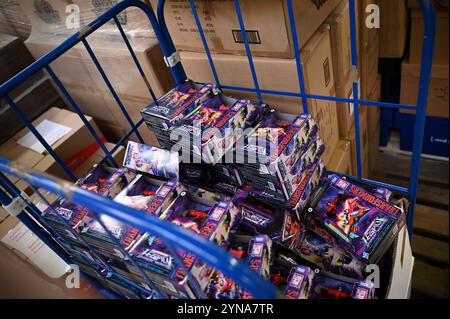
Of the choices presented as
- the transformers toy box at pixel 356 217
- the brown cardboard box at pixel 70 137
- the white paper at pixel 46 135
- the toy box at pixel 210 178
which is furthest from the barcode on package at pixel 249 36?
the white paper at pixel 46 135

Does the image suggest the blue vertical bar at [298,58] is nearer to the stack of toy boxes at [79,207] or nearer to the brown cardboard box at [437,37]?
the stack of toy boxes at [79,207]

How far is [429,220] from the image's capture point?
2107 millimetres

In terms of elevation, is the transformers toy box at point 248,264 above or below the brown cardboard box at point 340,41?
below

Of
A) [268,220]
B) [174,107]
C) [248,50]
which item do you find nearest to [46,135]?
[174,107]

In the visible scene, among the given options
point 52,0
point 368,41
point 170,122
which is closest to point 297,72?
point 170,122

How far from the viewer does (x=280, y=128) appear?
4.09 feet

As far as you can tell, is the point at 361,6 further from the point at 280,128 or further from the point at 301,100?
the point at 280,128

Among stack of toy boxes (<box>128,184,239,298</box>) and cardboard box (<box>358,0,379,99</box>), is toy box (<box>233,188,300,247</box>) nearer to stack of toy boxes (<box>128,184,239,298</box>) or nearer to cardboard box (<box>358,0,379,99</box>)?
stack of toy boxes (<box>128,184,239,298</box>)

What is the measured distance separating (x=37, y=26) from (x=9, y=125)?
680 mm

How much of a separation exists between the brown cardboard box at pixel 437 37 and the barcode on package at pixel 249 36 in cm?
101

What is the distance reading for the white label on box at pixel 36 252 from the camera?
5.57 feet

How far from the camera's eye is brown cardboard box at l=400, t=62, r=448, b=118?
6.47 ft

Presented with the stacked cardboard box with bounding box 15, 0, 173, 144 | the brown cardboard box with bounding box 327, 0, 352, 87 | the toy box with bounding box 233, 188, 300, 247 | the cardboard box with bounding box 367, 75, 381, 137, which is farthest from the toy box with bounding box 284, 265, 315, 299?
the cardboard box with bounding box 367, 75, 381, 137

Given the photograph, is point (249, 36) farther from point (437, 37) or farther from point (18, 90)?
point (18, 90)
